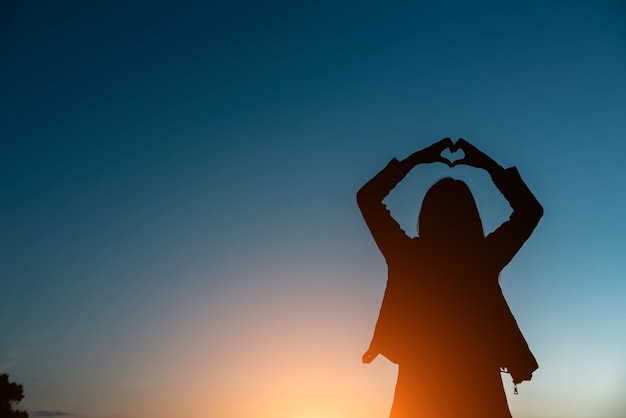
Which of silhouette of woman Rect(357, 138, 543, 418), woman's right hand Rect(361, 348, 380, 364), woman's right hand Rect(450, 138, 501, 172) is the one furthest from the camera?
woman's right hand Rect(450, 138, 501, 172)

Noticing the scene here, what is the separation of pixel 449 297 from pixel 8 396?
33.8 m

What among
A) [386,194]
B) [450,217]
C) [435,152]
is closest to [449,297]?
[450,217]

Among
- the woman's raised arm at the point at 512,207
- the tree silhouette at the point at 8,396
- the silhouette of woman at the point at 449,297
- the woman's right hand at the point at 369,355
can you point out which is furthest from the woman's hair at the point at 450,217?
the tree silhouette at the point at 8,396

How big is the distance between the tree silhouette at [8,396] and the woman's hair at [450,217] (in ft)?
110

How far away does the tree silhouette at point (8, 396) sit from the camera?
2895cm

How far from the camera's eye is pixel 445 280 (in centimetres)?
422

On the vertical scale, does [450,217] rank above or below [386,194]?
below

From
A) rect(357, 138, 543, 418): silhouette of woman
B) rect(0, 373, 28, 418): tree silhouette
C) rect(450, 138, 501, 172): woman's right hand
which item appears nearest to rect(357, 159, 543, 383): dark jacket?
rect(357, 138, 543, 418): silhouette of woman

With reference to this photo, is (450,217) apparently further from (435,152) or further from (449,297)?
(449,297)

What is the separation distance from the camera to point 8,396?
96.0 ft

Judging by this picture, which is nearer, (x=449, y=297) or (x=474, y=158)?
(x=449, y=297)

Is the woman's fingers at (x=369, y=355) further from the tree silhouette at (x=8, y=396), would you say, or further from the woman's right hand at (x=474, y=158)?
the tree silhouette at (x=8, y=396)

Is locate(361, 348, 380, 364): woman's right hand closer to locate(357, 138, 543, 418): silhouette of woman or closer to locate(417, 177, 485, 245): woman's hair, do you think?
locate(357, 138, 543, 418): silhouette of woman

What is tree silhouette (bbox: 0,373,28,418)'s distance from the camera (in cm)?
2895
